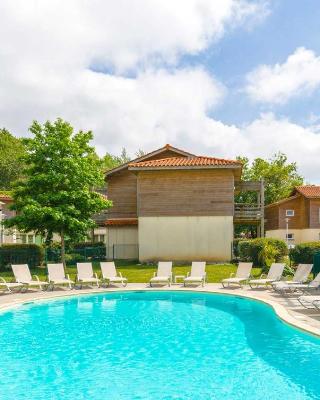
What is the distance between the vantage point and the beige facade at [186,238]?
30380 mm

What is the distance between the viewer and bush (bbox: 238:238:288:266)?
81.7ft

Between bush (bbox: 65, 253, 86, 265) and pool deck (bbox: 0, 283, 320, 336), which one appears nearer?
pool deck (bbox: 0, 283, 320, 336)

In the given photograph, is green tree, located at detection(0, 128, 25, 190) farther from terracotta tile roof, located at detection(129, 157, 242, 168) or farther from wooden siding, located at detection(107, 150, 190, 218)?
terracotta tile roof, located at detection(129, 157, 242, 168)

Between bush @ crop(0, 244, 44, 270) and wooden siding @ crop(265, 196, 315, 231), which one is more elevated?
wooden siding @ crop(265, 196, 315, 231)

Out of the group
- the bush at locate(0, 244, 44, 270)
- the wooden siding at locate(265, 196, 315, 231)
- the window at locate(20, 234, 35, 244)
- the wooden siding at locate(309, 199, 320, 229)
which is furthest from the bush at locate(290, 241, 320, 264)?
the window at locate(20, 234, 35, 244)

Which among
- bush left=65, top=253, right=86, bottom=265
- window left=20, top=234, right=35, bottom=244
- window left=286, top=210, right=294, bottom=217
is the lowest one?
bush left=65, top=253, right=86, bottom=265

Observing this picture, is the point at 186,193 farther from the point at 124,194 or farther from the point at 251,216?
the point at 124,194

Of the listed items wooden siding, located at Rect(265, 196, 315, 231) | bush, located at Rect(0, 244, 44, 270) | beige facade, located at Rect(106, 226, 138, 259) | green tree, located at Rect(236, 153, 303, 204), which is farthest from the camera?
green tree, located at Rect(236, 153, 303, 204)

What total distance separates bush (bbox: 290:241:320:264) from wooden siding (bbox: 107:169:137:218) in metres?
15.7

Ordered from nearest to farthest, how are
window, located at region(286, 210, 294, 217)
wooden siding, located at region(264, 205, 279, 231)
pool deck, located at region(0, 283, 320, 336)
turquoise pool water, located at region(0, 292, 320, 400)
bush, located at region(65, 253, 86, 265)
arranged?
turquoise pool water, located at region(0, 292, 320, 400) < pool deck, located at region(0, 283, 320, 336) < bush, located at region(65, 253, 86, 265) < window, located at region(286, 210, 294, 217) < wooden siding, located at region(264, 205, 279, 231)

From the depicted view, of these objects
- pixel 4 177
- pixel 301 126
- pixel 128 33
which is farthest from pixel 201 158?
pixel 4 177

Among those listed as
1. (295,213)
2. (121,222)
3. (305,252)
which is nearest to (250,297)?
(305,252)

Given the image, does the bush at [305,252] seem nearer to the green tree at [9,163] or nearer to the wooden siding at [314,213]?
the wooden siding at [314,213]

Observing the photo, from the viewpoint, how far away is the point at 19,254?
89.0 feet
